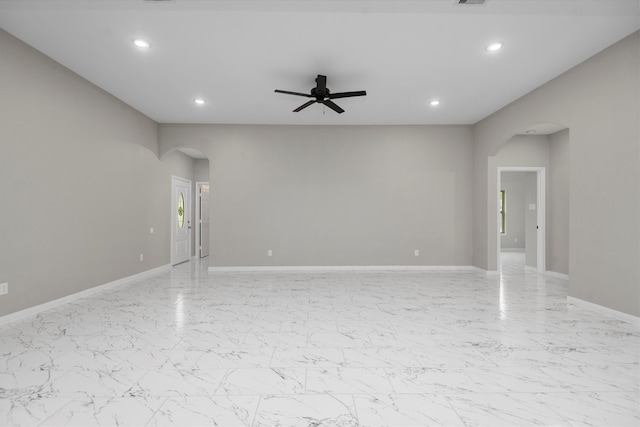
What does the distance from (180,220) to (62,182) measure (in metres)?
3.88

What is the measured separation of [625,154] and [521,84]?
69.0 inches

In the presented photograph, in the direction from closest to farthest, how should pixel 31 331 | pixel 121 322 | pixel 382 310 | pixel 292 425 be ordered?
1. pixel 292 425
2. pixel 31 331
3. pixel 121 322
4. pixel 382 310

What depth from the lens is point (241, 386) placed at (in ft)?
6.89

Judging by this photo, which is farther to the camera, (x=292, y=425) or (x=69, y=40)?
(x=69, y=40)

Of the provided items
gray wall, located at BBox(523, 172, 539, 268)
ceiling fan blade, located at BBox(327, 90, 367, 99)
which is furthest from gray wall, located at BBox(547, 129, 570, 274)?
ceiling fan blade, located at BBox(327, 90, 367, 99)

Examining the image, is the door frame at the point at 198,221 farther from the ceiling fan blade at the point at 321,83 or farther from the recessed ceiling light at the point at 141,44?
the ceiling fan blade at the point at 321,83

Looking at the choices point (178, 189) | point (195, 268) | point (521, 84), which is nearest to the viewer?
point (521, 84)

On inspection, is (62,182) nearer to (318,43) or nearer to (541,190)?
(318,43)

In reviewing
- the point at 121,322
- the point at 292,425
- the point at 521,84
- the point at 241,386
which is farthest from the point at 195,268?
the point at 521,84

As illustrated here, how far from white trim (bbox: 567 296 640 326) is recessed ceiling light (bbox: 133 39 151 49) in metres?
6.04

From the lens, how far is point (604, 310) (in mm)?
3639

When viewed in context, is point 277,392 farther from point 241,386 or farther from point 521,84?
point 521,84

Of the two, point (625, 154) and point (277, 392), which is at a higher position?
point (625, 154)

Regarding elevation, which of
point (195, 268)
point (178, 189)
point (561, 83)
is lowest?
point (195, 268)
